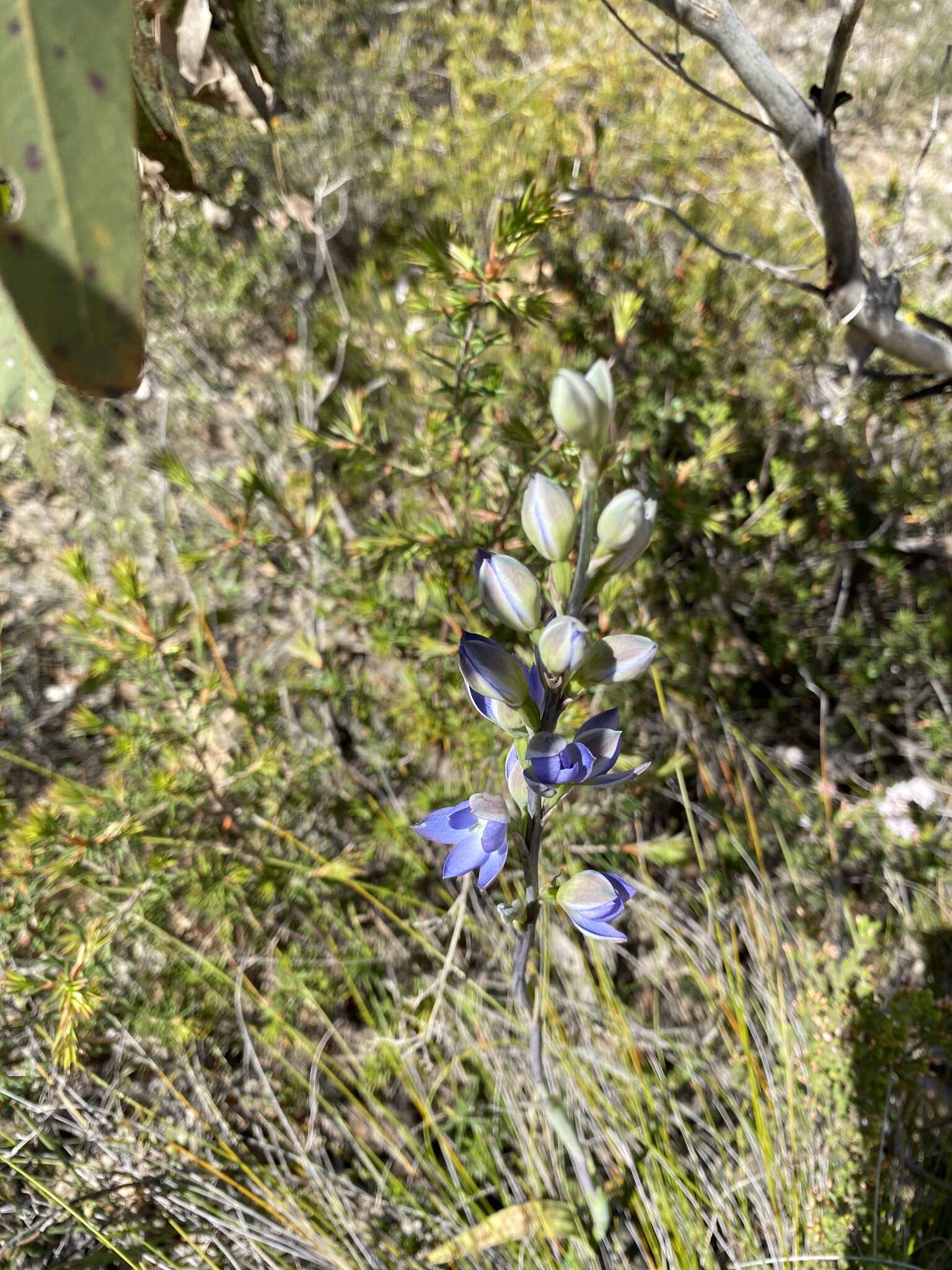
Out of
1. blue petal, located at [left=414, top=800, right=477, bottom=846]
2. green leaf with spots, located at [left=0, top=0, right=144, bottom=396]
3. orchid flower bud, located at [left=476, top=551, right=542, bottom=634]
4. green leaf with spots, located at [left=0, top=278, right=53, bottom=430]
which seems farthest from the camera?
blue petal, located at [left=414, top=800, right=477, bottom=846]

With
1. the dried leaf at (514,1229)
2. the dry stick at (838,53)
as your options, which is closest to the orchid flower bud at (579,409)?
the dry stick at (838,53)

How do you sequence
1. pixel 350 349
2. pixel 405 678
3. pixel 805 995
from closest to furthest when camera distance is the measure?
pixel 805 995
pixel 405 678
pixel 350 349

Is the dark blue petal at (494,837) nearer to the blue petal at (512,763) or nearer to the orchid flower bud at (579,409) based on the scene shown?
the blue petal at (512,763)

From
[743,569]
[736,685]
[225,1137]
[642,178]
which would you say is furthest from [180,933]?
[642,178]

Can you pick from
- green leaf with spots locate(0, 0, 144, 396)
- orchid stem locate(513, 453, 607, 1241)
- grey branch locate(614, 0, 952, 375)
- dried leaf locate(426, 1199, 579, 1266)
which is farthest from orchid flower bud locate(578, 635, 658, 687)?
dried leaf locate(426, 1199, 579, 1266)

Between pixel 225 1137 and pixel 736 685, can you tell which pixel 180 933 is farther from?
pixel 736 685

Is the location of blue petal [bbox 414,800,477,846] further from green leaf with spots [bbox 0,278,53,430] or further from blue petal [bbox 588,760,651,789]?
green leaf with spots [bbox 0,278,53,430]
